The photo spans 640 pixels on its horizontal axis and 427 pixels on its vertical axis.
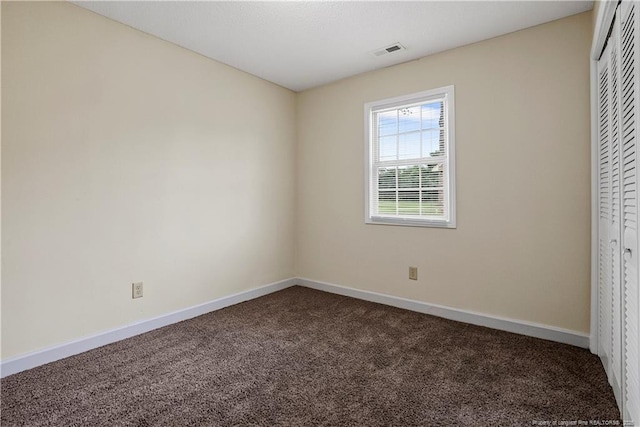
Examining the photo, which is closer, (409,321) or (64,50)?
(64,50)

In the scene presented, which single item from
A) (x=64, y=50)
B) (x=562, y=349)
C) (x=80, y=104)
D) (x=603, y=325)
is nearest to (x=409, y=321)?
(x=562, y=349)

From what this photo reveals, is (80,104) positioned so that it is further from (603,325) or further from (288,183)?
(603,325)

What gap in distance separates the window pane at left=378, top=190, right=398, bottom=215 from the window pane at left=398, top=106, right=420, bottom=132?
0.66 m

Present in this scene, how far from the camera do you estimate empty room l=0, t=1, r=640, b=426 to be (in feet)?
5.95

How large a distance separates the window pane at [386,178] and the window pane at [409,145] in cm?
19

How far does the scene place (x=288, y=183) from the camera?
4152mm

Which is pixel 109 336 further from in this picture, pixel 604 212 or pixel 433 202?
pixel 604 212

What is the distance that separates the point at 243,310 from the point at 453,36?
309 centimetres

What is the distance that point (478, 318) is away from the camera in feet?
9.53

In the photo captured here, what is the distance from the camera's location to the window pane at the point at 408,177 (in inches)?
130

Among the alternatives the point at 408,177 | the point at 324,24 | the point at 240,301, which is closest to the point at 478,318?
the point at 408,177

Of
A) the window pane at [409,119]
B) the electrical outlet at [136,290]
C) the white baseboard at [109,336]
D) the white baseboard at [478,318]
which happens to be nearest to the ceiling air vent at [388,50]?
the window pane at [409,119]

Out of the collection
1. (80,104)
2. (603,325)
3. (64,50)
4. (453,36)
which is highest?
(453,36)

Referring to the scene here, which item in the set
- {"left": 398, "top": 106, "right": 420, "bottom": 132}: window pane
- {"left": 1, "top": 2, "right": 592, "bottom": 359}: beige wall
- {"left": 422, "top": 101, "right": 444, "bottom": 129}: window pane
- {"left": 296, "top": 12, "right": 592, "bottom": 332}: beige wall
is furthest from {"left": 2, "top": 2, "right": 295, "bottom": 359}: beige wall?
{"left": 422, "top": 101, "right": 444, "bottom": 129}: window pane
